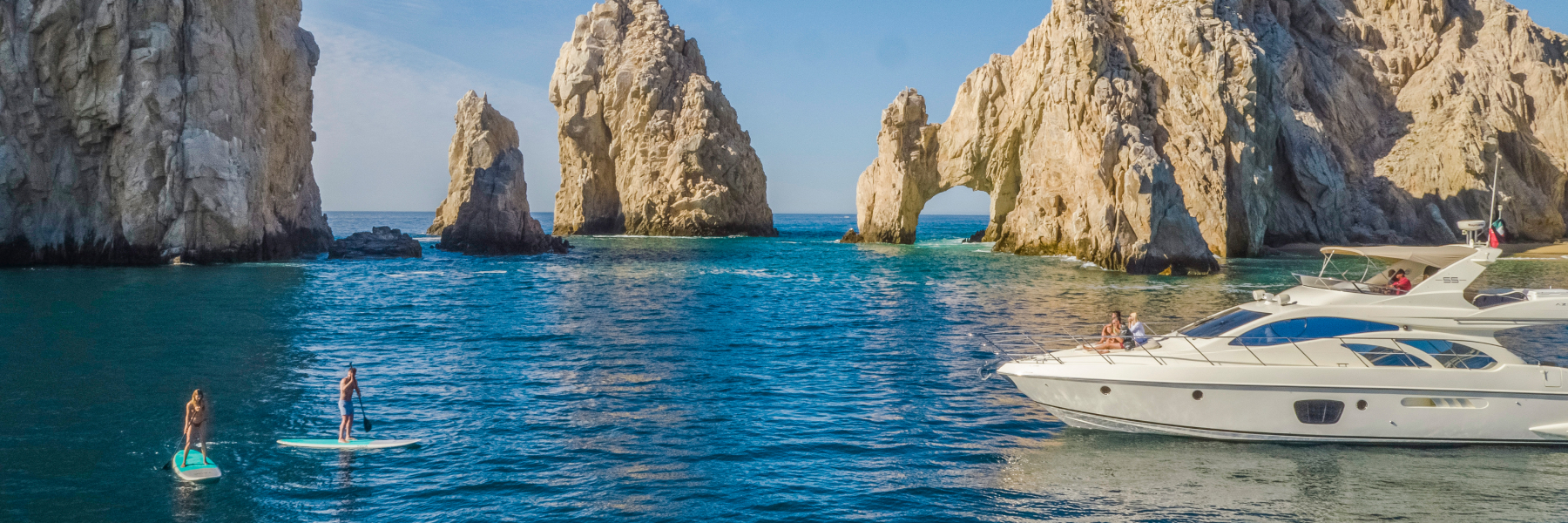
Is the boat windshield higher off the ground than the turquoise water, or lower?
higher

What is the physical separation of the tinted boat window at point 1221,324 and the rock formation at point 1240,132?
110ft

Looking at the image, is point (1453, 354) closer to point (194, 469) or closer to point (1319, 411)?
point (1319, 411)

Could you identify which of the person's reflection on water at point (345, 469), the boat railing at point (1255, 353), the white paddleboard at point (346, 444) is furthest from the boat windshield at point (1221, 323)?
the person's reflection on water at point (345, 469)

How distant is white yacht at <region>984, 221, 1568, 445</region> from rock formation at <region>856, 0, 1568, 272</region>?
1328 inches

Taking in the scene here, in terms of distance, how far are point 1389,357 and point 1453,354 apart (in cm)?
98

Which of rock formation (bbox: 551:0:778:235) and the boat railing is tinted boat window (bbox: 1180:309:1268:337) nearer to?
the boat railing

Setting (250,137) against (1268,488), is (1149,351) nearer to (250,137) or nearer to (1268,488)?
(1268,488)

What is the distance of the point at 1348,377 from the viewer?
14.3m

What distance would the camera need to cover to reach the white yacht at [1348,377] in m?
14.4

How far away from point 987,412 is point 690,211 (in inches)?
3524

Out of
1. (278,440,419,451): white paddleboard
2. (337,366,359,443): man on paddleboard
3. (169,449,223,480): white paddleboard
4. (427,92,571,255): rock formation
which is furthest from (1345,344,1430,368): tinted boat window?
(427,92,571,255): rock formation

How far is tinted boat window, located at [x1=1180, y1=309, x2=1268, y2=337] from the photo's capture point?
15.8 metres

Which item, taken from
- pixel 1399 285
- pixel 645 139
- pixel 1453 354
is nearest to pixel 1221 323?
pixel 1399 285

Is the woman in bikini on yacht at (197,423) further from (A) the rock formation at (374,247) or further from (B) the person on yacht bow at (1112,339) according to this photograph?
(A) the rock formation at (374,247)
